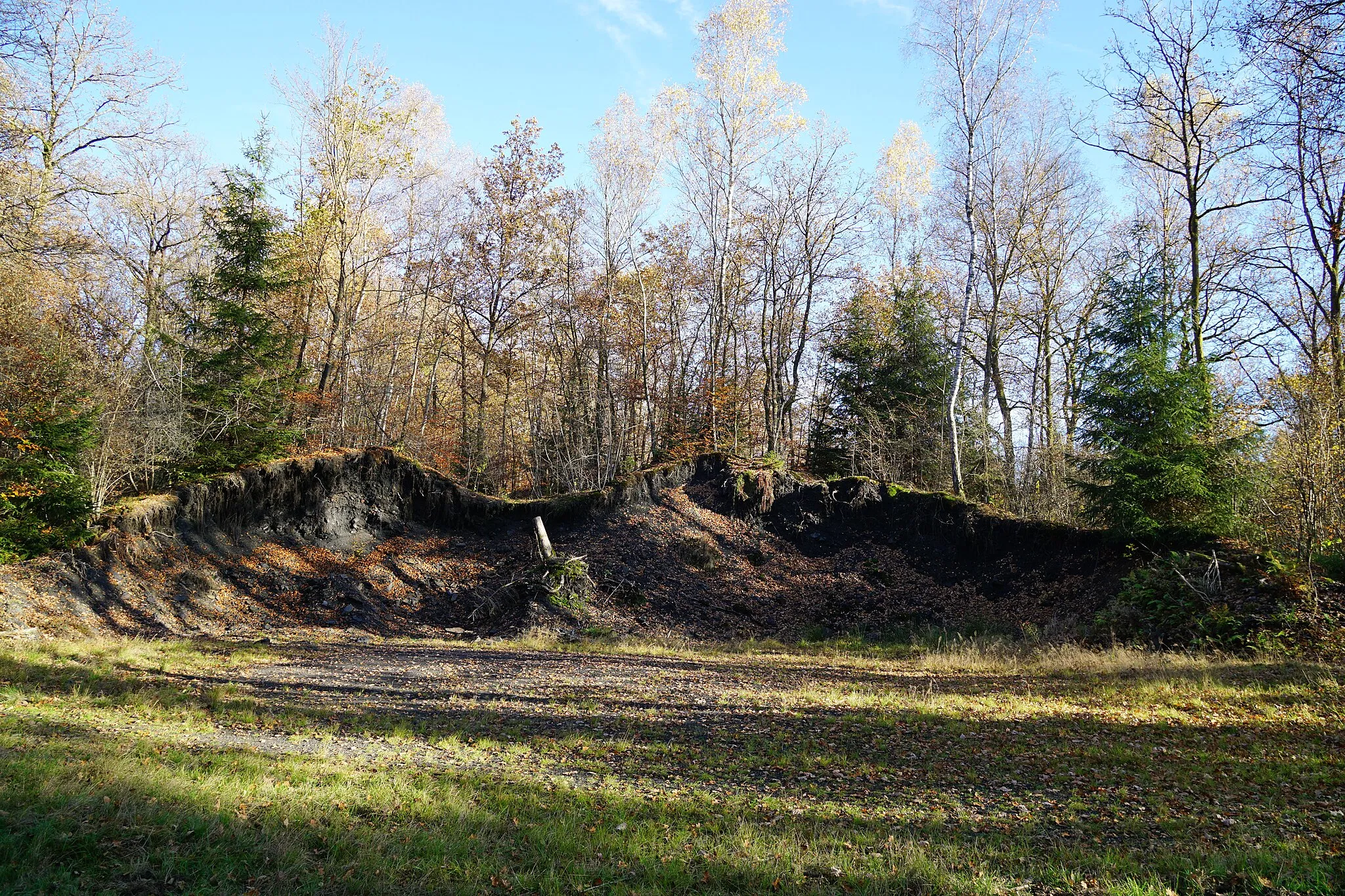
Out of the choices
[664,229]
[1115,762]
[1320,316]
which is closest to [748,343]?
[664,229]

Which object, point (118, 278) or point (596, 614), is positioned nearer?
point (596, 614)

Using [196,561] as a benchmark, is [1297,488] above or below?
above

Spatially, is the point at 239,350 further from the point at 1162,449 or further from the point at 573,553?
the point at 1162,449

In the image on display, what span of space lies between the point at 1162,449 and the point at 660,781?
1415 cm

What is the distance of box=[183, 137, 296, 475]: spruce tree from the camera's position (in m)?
18.4

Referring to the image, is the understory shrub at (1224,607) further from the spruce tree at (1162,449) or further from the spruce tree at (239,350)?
the spruce tree at (239,350)

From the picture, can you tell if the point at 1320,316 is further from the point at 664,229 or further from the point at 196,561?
the point at 196,561

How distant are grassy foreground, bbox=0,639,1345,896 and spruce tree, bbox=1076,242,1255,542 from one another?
174 inches

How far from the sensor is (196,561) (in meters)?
17.4

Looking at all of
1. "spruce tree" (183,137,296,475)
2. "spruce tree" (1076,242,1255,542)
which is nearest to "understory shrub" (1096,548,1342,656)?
"spruce tree" (1076,242,1255,542)

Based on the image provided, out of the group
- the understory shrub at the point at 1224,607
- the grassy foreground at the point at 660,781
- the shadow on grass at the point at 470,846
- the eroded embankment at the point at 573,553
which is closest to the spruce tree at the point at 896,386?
the eroded embankment at the point at 573,553

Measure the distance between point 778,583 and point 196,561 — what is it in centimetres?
1508

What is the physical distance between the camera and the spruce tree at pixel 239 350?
1836 centimetres

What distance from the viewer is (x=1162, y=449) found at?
15227 mm
